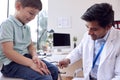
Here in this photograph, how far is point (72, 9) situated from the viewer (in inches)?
161

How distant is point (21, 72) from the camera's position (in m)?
1.23

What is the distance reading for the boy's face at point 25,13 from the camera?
1.28m

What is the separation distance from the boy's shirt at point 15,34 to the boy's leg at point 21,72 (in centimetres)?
4

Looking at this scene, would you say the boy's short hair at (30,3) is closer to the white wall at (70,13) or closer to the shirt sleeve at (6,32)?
the shirt sleeve at (6,32)

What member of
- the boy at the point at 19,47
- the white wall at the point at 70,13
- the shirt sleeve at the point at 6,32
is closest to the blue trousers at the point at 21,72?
the boy at the point at 19,47

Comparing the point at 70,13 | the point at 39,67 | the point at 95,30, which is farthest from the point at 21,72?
the point at 70,13

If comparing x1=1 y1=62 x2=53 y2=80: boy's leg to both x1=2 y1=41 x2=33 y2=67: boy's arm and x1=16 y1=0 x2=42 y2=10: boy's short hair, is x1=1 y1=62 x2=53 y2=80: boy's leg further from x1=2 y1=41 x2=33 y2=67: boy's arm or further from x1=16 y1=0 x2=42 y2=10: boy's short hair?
x1=16 y1=0 x2=42 y2=10: boy's short hair

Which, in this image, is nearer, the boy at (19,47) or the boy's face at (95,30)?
the boy at (19,47)

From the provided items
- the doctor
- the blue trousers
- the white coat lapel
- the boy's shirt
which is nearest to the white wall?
the doctor

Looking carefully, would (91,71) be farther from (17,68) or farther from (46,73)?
(17,68)

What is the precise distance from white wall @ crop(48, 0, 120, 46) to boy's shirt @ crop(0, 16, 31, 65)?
2747mm

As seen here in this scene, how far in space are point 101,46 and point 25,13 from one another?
0.67 m

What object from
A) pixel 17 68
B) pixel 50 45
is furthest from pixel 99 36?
pixel 50 45

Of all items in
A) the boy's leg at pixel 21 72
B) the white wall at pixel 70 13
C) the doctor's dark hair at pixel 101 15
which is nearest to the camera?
the boy's leg at pixel 21 72
